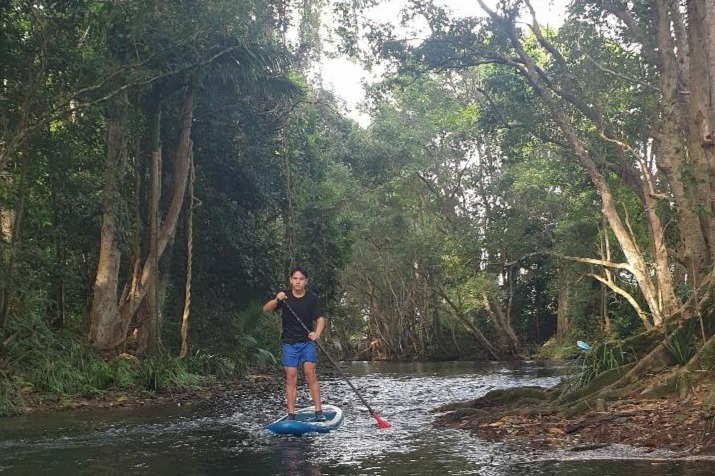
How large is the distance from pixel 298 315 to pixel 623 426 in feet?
13.2

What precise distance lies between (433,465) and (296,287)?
12.1ft

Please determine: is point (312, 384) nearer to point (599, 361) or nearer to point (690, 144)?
point (599, 361)

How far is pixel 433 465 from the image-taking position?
6.16 meters

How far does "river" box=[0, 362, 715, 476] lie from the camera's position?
5926 millimetres

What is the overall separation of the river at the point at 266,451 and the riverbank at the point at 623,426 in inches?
11.6

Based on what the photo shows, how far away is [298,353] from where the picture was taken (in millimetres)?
9320

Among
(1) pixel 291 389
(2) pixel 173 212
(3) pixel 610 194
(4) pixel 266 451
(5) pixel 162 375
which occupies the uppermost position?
(2) pixel 173 212

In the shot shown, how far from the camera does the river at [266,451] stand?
593 cm

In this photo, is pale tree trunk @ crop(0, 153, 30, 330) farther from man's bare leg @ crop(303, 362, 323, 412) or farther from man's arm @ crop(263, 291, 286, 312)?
man's bare leg @ crop(303, 362, 323, 412)

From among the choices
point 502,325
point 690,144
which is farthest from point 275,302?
point 502,325

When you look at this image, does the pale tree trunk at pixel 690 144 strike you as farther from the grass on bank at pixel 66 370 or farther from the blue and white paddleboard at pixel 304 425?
the grass on bank at pixel 66 370

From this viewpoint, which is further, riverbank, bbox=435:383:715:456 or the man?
the man

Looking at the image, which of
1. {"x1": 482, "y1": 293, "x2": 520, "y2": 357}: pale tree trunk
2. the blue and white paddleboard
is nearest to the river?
the blue and white paddleboard

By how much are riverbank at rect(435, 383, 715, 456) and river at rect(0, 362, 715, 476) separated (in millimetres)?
296
